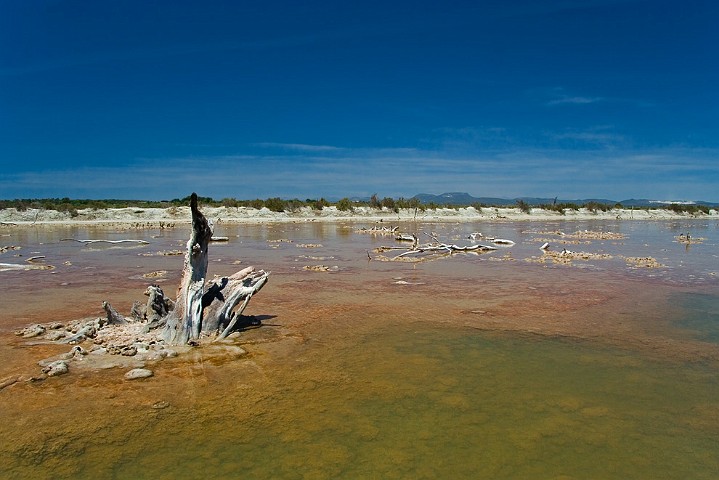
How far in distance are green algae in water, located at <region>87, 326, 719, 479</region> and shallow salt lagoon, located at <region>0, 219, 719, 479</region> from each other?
2 cm

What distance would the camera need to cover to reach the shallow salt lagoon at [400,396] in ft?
14.5

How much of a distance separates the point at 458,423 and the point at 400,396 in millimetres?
867

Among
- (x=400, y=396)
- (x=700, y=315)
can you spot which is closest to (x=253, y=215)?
(x=700, y=315)

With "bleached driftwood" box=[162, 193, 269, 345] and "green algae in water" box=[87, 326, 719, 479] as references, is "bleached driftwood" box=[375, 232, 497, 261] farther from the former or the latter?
"green algae in water" box=[87, 326, 719, 479]

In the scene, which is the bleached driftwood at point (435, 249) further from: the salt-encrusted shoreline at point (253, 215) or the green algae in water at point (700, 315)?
the salt-encrusted shoreline at point (253, 215)

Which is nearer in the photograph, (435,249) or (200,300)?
(200,300)

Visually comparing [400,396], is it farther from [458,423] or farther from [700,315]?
[700,315]

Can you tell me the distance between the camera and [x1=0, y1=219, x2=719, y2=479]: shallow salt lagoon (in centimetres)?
443

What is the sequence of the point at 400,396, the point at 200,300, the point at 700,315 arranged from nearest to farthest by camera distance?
the point at 400,396
the point at 200,300
the point at 700,315

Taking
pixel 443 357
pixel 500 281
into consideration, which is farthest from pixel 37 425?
pixel 500 281

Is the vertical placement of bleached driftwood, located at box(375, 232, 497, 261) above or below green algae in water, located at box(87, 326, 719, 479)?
above

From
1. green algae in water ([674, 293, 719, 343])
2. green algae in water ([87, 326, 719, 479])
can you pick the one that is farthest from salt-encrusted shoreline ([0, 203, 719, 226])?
green algae in water ([87, 326, 719, 479])

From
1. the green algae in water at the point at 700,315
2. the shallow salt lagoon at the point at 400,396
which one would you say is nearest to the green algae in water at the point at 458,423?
the shallow salt lagoon at the point at 400,396

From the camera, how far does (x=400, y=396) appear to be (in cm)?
580
